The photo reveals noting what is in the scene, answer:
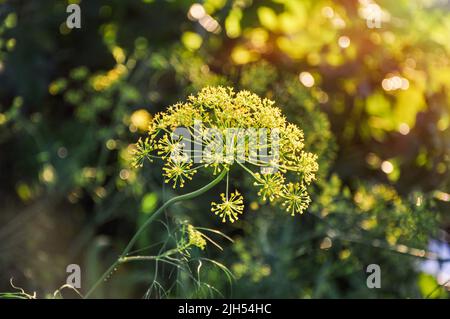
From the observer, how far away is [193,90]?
1915mm

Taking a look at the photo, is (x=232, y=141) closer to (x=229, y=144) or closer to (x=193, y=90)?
(x=229, y=144)

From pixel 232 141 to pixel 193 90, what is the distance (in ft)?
3.26

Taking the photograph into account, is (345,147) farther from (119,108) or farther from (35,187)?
(35,187)

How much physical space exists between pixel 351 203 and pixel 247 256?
1.05ft

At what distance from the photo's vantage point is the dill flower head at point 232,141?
36.9 inches

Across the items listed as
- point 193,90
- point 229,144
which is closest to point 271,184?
point 229,144

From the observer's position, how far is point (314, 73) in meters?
2.29

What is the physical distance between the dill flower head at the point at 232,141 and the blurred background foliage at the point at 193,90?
3.01 feet

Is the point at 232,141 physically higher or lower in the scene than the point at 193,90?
lower

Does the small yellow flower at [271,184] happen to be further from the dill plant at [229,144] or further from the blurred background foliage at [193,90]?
the blurred background foliage at [193,90]

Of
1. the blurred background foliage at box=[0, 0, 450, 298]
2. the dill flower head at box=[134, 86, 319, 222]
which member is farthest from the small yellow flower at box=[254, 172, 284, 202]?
the blurred background foliage at box=[0, 0, 450, 298]

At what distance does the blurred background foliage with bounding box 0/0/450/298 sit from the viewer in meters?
2.00

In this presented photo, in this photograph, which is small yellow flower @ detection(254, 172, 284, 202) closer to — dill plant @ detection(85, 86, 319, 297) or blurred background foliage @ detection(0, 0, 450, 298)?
dill plant @ detection(85, 86, 319, 297)
